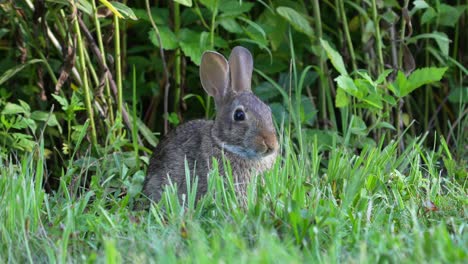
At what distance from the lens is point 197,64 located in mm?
5117

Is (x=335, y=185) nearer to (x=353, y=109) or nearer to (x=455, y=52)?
(x=353, y=109)

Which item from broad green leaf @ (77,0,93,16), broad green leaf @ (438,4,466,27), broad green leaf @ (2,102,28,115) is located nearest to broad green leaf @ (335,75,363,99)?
broad green leaf @ (438,4,466,27)

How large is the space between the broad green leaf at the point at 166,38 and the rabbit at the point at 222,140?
49 cm

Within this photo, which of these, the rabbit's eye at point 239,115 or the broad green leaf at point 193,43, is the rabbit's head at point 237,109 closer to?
the rabbit's eye at point 239,115

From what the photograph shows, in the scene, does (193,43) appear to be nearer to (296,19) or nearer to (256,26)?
(256,26)

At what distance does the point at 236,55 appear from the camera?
4805mm

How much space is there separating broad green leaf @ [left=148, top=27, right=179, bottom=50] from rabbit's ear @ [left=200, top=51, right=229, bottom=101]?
0.48m

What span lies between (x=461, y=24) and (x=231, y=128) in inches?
82.6

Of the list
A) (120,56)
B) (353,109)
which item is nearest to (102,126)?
(120,56)

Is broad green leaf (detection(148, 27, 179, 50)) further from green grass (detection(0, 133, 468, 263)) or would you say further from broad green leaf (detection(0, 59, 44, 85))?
green grass (detection(0, 133, 468, 263))

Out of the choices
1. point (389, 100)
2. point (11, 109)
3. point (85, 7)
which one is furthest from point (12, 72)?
point (389, 100)

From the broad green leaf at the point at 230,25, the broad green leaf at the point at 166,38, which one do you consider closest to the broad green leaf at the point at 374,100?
the broad green leaf at the point at 230,25

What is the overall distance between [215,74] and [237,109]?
0.30 metres

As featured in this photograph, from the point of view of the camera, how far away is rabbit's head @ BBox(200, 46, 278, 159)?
4414mm
